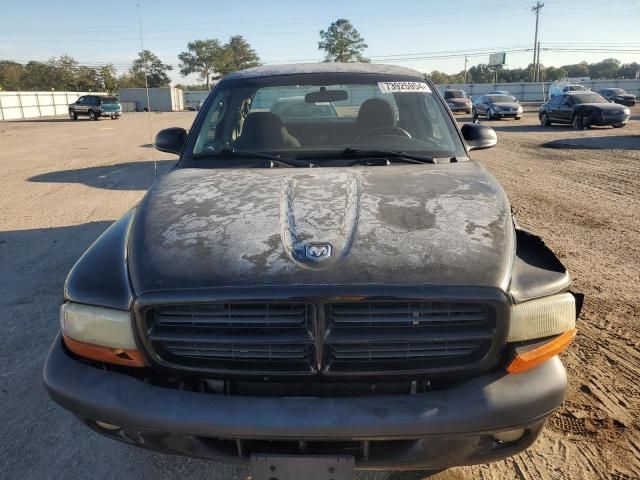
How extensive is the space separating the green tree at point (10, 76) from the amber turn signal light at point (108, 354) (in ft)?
282

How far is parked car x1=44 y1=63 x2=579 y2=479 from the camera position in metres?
1.72

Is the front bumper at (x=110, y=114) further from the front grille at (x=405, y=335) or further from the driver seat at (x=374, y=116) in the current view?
the front grille at (x=405, y=335)

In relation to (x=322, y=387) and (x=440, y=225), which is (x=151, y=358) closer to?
(x=322, y=387)

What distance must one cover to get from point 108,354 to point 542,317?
162 centimetres

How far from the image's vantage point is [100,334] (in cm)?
189

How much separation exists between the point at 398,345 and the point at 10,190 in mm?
9631

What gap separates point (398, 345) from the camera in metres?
1.82

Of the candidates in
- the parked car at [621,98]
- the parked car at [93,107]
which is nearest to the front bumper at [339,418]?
the parked car at [93,107]

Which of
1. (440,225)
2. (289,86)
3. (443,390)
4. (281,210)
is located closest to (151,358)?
(281,210)

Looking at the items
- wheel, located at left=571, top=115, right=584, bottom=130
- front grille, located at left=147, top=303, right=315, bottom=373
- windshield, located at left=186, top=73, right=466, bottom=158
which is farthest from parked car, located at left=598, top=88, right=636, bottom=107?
front grille, located at left=147, top=303, right=315, bottom=373

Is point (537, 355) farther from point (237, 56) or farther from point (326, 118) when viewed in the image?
point (237, 56)

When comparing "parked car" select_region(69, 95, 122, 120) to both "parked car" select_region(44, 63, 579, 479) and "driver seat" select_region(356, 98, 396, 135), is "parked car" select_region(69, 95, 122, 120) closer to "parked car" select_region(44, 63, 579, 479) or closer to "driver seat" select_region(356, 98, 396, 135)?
"driver seat" select_region(356, 98, 396, 135)

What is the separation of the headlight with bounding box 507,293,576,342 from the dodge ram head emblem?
2.29 ft

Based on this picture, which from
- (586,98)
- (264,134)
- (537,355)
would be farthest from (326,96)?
(586,98)
